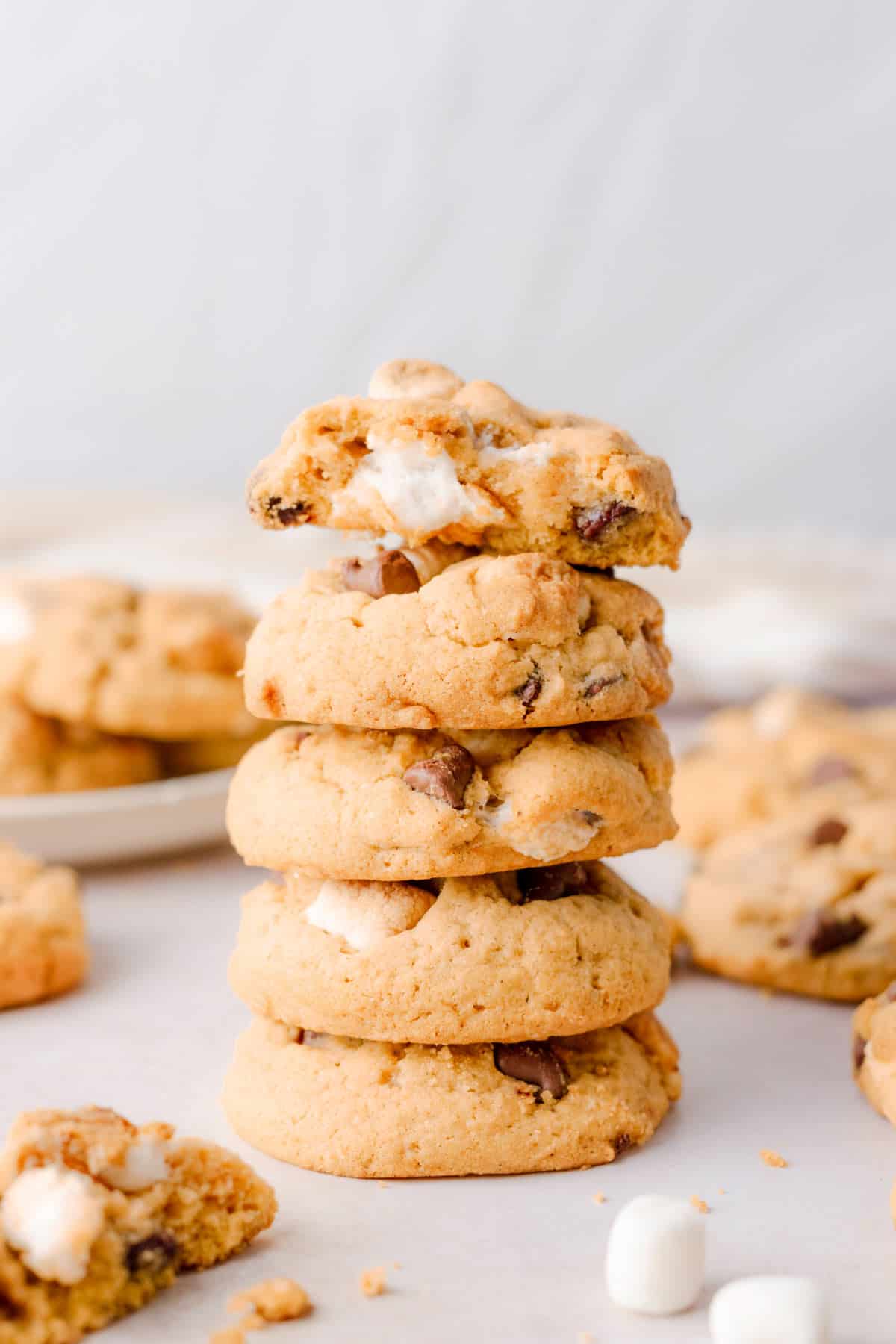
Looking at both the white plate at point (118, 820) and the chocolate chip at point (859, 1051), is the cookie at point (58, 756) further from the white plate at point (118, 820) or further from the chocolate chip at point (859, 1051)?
the chocolate chip at point (859, 1051)

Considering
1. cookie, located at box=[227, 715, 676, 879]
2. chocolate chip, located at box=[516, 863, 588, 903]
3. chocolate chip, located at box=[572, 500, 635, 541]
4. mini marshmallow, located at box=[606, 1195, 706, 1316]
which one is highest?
chocolate chip, located at box=[572, 500, 635, 541]

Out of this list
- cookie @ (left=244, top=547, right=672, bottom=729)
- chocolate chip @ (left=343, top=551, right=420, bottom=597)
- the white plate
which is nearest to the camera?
cookie @ (left=244, top=547, right=672, bottom=729)

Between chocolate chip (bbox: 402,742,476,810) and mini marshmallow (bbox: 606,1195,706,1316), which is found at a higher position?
chocolate chip (bbox: 402,742,476,810)

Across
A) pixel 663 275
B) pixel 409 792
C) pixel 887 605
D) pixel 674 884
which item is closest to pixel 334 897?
pixel 409 792

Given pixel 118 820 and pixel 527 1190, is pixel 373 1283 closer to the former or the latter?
pixel 527 1190

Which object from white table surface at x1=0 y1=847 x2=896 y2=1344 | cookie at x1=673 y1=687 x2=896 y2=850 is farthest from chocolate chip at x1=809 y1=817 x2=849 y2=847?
white table surface at x1=0 y1=847 x2=896 y2=1344

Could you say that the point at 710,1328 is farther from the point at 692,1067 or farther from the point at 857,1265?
the point at 692,1067

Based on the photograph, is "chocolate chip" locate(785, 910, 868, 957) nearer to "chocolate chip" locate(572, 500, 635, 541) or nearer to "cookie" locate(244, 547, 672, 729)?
"cookie" locate(244, 547, 672, 729)
